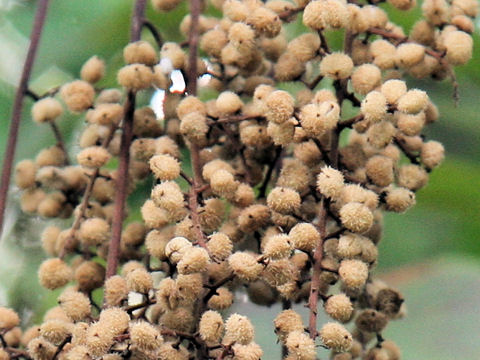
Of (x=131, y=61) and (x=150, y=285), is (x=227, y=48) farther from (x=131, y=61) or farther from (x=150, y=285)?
(x=150, y=285)

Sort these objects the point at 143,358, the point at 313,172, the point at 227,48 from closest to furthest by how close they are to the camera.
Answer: the point at 143,358, the point at 313,172, the point at 227,48

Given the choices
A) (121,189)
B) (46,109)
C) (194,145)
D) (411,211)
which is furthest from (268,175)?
(411,211)

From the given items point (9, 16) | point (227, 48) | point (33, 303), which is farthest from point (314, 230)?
point (9, 16)

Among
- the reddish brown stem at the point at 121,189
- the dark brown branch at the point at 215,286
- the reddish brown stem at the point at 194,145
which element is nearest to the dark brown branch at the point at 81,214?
the reddish brown stem at the point at 121,189

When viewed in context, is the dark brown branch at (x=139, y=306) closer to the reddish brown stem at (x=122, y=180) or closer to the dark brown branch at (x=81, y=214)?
the reddish brown stem at (x=122, y=180)

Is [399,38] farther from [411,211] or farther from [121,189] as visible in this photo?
[411,211]

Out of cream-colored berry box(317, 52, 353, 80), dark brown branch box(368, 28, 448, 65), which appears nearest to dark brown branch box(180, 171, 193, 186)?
cream-colored berry box(317, 52, 353, 80)

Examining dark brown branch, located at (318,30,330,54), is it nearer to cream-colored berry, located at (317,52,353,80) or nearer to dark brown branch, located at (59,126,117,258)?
cream-colored berry, located at (317,52,353,80)
